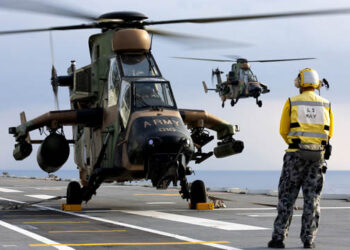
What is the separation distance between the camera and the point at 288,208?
1075cm

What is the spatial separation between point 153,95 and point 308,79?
23.1 feet

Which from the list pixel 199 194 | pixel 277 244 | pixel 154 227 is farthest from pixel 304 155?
pixel 199 194

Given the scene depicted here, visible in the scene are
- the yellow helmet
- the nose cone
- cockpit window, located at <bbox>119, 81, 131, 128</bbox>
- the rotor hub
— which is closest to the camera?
the yellow helmet

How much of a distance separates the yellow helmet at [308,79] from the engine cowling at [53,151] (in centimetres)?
1009

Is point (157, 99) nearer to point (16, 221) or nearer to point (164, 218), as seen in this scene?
point (164, 218)

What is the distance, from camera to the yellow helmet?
1101cm

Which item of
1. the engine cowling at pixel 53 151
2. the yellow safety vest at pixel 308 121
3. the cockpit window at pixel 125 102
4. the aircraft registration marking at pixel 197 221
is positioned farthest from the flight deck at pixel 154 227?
the cockpit window at pixel 125 102

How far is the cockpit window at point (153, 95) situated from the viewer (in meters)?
17.3

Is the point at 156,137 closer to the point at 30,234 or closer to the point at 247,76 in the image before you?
the point at 30,234

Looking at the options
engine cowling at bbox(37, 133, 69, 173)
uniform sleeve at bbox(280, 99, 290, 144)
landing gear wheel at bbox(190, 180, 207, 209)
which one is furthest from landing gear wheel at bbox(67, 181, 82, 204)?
uniform sleeve at bbox(280, 99, 290, 144)

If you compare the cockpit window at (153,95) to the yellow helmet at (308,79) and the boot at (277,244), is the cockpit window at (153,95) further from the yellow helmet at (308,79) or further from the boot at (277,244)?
the boot at (277,244)

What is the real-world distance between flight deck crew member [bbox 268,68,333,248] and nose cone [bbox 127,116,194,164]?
557 centimetres

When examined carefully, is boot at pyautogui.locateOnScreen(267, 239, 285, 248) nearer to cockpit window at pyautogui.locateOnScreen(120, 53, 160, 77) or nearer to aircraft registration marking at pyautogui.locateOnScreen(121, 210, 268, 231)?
aircraft registration marking at pyautogui.locateOnScreen(121, 210, 268, 231)

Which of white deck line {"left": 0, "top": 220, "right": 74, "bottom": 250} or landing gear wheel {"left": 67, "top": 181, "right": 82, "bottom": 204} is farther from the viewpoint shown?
landing gear wheel {"left": 67, "top": 181, "right": 82, "bottom": 204}
